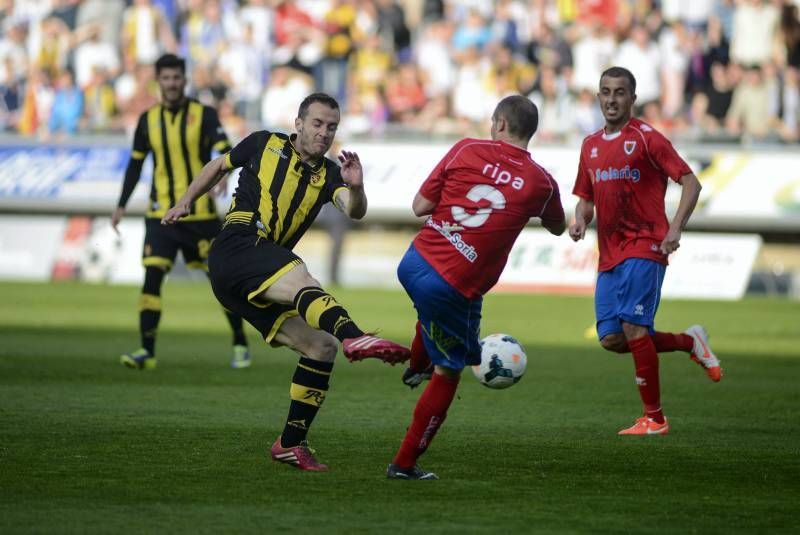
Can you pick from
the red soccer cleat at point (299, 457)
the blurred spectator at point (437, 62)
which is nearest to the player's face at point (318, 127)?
the red soccer cleat at point (299, 457)

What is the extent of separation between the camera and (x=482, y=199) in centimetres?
677

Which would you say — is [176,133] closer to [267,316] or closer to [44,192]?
[267,316]

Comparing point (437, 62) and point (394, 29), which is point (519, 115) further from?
point (394, 29)

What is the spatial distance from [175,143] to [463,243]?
583 centimetres

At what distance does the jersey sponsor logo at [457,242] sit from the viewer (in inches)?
265

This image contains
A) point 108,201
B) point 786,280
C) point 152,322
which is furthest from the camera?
point 108,201

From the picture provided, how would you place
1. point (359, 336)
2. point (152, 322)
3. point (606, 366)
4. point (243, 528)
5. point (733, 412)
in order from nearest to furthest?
point (243, 528)
point (359, 336)
point (733, 412)
point (152, 322)
point (606, 366)

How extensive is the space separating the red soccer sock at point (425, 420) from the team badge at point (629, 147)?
2.58m

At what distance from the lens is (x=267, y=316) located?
732cm

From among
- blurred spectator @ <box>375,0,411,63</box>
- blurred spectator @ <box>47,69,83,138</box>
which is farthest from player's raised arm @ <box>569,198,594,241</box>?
blurred spectator @ <box>47,69,83,138</box>

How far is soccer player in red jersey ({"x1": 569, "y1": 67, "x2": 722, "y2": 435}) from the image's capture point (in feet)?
28.5

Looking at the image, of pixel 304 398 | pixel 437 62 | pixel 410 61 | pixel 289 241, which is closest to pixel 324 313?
pixel 304 398

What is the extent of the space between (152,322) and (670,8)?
1397 centimetres

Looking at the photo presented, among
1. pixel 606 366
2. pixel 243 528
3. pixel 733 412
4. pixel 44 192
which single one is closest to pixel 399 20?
pixel 44 192
